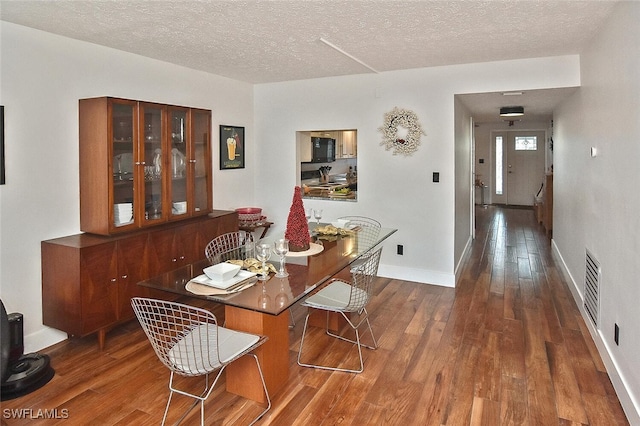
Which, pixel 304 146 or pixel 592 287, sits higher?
pixel 304 146

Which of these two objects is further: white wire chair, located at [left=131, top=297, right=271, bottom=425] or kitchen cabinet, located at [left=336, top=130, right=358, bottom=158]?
kitchen cabinet, located at [left=336, top=130, right=358, bottom=158]

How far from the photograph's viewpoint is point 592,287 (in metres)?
3.35

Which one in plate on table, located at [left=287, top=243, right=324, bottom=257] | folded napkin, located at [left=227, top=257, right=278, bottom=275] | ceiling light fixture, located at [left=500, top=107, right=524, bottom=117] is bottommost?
folded napkin, located at [left=227, top=257, right=278, bottom=275]

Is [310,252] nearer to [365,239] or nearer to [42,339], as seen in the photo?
[365,239]

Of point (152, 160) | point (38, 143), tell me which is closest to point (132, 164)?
point (152, 160)

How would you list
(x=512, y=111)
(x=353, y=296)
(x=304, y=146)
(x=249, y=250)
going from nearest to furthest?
1. (x=353, y=296)
2. (x=249, y=250)
3. (x=304, y=146)
4. (x=512, y=111)

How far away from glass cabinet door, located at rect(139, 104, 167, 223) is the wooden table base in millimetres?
1570

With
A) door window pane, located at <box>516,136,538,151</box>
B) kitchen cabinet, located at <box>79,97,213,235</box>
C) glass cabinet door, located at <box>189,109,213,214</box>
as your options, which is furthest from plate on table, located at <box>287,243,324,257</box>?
door window pane, located at <box>516,136,538,151</box>

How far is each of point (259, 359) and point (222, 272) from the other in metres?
0.57

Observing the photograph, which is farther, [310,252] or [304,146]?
[304,146]

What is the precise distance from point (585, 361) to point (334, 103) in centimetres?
360

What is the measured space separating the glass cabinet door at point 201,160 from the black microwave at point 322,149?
6.17 feet

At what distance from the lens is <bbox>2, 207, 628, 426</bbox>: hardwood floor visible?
7.69 feet

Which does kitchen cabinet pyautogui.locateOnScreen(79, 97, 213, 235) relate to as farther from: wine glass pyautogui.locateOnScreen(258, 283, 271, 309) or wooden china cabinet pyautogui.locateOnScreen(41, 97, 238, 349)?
wine glass pyautogui.locateOnScreen(258, 283, 271, 309)
